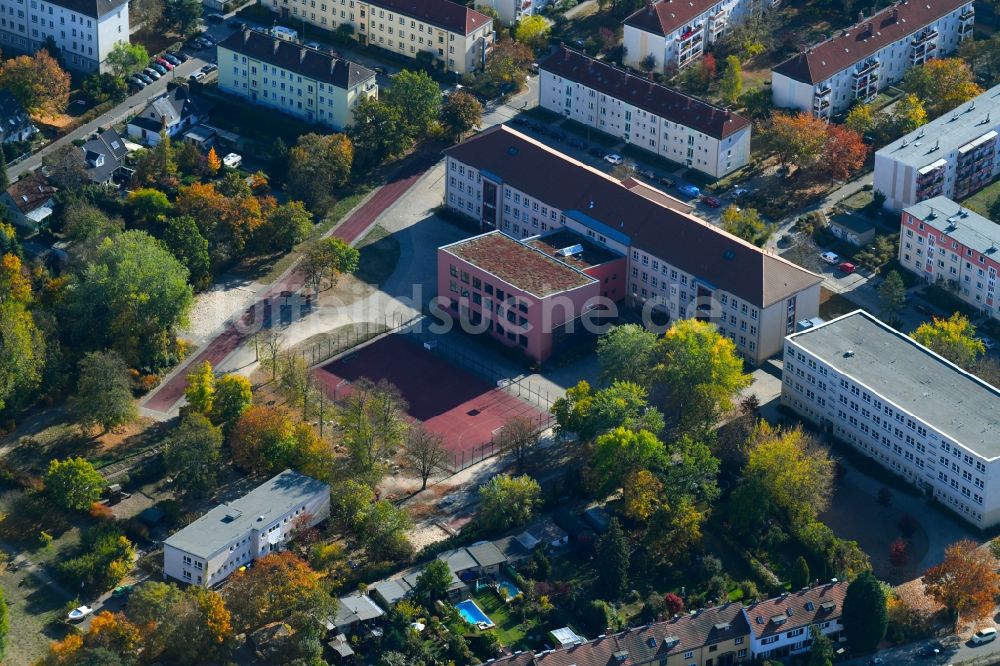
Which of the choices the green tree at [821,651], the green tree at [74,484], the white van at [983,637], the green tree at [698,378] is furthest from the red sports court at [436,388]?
the white van at [983,637]

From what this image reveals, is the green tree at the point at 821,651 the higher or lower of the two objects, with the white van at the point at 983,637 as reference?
higher

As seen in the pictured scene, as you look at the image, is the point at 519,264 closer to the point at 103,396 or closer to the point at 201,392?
the point at 201,392

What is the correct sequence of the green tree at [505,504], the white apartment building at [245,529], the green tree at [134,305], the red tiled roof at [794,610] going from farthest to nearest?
the green tree at [134,305] < the green tree at [505,504] < the white apartment building at [245,529] < the red tiled roof at [794,610]

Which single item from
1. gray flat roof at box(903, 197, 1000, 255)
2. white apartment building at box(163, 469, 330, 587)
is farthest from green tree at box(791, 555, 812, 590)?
gray flat roof at box(903, 197, 1000, 255)

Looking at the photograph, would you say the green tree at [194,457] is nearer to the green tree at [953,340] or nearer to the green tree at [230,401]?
the green tree at [230,401]

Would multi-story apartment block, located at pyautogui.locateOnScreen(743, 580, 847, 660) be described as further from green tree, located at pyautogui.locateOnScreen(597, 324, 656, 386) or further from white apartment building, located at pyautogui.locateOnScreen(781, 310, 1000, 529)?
green tree, located at pyautogui.locateOnScreen(597, 324, 656, 386)

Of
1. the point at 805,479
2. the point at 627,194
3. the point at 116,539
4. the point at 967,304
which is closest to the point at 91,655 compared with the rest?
the point at 116,539

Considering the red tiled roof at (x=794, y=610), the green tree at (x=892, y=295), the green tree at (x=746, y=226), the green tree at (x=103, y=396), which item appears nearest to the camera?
the red tiled roof at (x=794, y=610)
